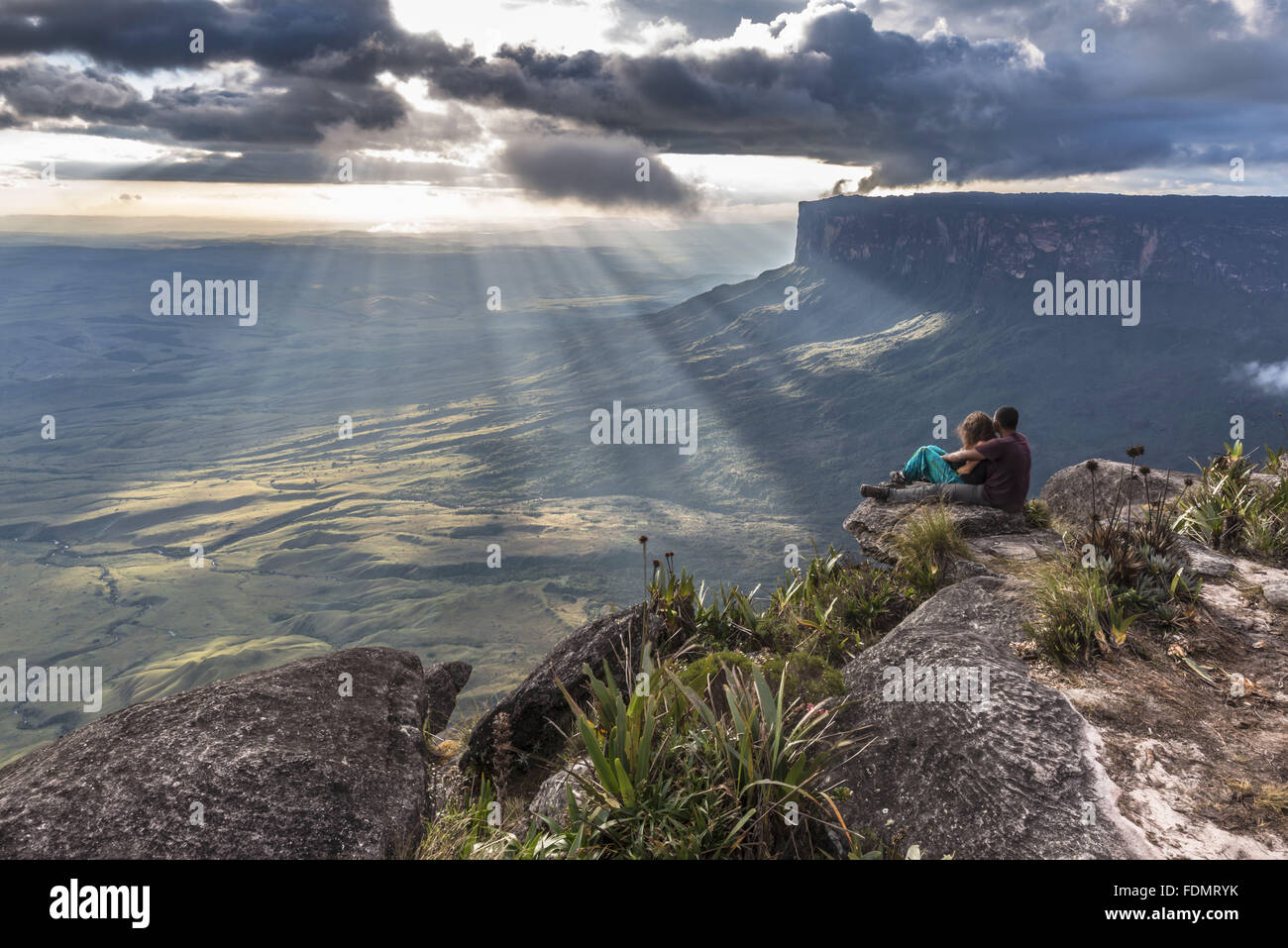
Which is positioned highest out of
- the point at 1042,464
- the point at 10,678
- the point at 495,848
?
the point at 495,848

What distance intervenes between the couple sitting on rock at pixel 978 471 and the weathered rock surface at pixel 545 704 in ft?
18.4

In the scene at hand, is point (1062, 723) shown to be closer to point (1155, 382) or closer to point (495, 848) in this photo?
point (495, 848)

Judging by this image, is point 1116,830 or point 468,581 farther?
point 468,581

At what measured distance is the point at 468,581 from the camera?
178m

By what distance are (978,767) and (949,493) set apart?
7.23 m

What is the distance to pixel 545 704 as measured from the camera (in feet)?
22.2

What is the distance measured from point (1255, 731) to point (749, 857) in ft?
12.8

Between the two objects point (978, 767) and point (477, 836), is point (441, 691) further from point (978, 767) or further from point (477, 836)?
point (978, 767)

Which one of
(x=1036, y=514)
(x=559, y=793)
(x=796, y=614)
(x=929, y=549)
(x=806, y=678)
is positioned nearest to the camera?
(x=559, y=793)

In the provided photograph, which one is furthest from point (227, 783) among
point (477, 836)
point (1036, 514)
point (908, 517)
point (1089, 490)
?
point (1089, 490)

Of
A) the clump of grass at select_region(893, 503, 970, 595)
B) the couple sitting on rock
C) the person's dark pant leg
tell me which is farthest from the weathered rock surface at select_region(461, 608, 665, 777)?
the person's dark pant leg

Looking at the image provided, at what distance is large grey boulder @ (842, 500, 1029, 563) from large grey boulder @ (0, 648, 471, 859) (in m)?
7.11

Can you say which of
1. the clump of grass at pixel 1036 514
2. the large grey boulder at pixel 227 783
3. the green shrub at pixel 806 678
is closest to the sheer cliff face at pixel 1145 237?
the clump of grass at pixel 1036 514
